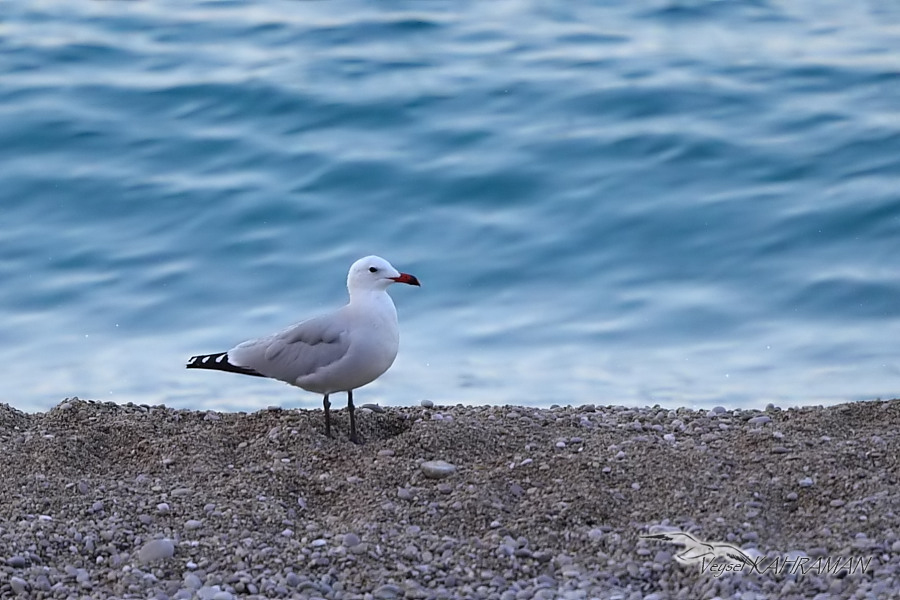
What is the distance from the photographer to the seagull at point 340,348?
19.2 ft

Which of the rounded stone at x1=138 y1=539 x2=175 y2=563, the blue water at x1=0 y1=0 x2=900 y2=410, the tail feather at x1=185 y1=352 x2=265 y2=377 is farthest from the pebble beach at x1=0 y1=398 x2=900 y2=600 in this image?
the blue water at x1=0 y1=0 x2=900 y2=410

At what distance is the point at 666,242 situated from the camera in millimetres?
10609

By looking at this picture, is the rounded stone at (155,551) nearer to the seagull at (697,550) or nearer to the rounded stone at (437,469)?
the rounded stone at (437,469)

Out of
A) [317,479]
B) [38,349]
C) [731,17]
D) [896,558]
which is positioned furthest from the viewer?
[731,17]

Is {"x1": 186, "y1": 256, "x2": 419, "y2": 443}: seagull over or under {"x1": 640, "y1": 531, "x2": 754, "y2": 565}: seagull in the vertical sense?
over

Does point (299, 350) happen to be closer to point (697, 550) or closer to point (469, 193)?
point (697, 550)

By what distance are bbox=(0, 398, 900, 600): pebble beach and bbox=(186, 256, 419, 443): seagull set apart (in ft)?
0.73

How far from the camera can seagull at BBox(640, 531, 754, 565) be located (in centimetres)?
454

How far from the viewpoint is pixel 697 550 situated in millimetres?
4609

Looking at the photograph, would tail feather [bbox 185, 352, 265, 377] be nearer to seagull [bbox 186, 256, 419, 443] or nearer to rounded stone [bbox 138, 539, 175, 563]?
seagull [bbox 186, 256, 419, 443]

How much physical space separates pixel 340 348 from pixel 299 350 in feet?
0.69

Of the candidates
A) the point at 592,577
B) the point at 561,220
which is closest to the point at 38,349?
the point at 561,220

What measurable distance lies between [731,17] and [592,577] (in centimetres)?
1104

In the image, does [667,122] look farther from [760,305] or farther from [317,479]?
[317,479]
